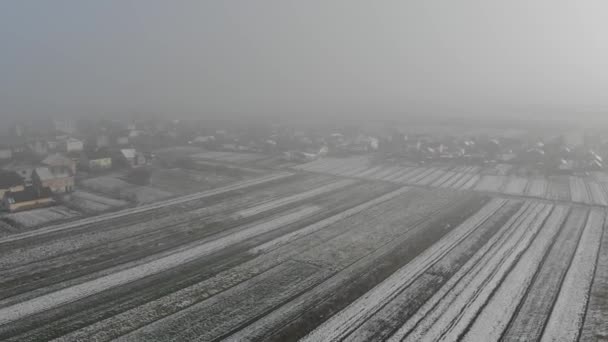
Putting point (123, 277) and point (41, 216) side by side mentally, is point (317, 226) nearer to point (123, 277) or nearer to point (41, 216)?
point (123, 277)

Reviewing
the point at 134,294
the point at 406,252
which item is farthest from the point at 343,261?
the point at 134,294

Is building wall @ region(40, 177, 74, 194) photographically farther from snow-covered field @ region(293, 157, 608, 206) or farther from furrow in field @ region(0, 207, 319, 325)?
snow-covered field @ region(293, 157, 608, 206)

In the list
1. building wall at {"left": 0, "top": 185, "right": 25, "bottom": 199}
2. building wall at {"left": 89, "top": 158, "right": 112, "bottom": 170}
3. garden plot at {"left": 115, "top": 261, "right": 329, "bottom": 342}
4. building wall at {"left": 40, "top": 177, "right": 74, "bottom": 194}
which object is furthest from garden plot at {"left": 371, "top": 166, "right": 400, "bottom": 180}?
building wall at {"left": 0, "top": 185, "right": 25, "bottom": 199}

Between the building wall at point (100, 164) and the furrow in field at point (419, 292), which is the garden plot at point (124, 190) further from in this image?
the furrow in field at point (419, 292)

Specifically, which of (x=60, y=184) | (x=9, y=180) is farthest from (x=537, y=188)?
(x=9, y=180)

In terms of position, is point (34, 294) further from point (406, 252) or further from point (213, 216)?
point (406, 252)

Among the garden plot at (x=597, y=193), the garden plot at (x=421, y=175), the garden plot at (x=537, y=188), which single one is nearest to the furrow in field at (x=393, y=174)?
the garden plot at (x=421, y=175)
